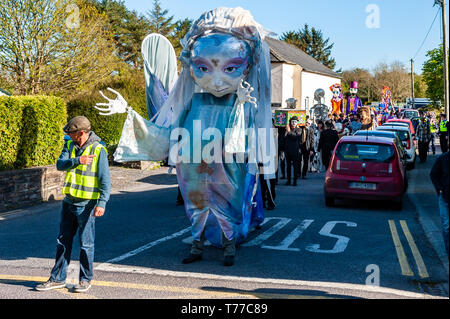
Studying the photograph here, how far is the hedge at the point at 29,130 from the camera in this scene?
37.7 ft

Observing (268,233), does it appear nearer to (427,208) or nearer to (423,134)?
(427,208)

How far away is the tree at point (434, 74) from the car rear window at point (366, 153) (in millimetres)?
36090

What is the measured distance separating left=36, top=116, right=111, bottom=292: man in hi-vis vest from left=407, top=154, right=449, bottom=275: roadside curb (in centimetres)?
410

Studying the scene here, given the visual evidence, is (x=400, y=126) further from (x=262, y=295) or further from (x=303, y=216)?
(x=262, y=295)

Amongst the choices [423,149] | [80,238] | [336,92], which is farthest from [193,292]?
[336,92]

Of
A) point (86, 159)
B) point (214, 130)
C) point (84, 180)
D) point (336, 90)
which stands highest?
point (336, 90)

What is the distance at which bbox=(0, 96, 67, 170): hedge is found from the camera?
1149 cm

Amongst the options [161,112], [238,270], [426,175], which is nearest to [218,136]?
[161,112]

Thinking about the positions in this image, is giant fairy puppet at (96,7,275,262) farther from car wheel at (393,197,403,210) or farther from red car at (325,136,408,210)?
car wheel at (393,197,403,210)

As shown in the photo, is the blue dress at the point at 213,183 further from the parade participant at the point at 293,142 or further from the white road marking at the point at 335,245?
the parade participant at the point at 293,142

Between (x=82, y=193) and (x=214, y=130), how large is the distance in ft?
6.05

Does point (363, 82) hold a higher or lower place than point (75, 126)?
higher

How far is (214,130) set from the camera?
20.9 feet
